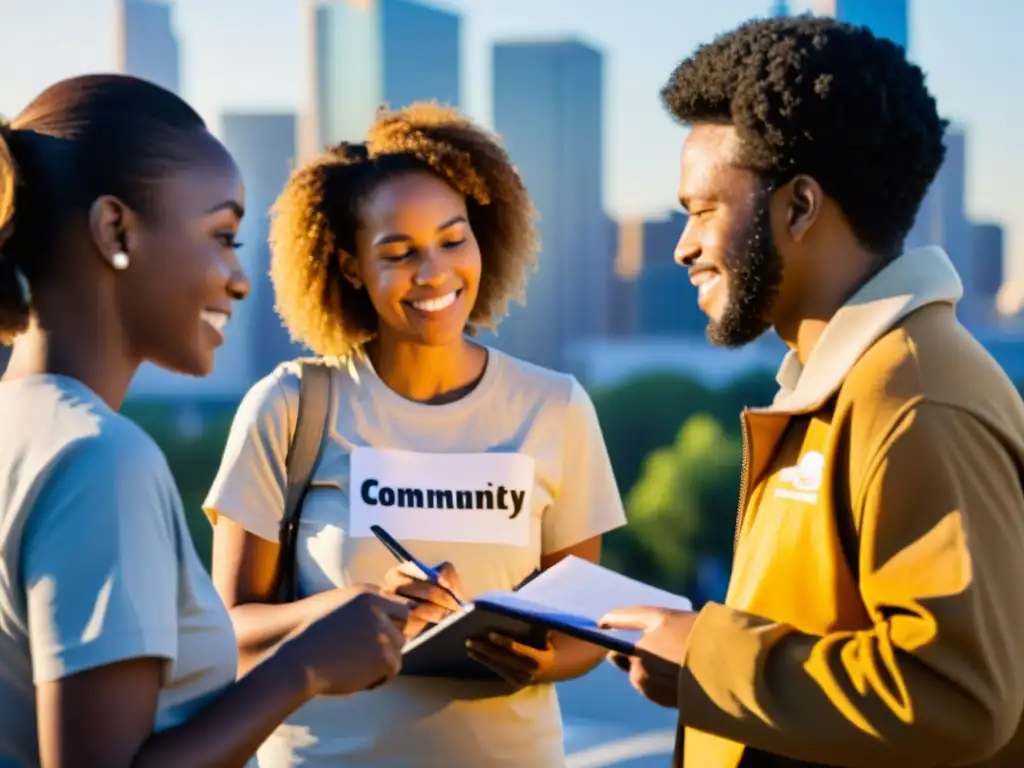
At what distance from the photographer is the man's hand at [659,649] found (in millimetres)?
1871

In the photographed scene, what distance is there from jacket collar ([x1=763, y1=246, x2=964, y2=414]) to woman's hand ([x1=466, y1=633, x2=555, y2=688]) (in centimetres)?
76

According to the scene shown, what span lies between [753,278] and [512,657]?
864 mm

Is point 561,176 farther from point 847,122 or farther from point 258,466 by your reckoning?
point 847,122

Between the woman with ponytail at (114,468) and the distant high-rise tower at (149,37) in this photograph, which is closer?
the woman with ponytail at (114,468)

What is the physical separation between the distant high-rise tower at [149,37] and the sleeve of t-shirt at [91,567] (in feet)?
204

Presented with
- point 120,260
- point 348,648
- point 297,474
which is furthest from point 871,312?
point 297,474

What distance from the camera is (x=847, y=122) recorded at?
1.92 m

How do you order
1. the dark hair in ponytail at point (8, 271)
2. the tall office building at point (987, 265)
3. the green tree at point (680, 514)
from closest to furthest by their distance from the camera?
1. the dark hair in ponytail at point (8, 271)
2. the green tree at point (680, 514)
3. the tall office building at point (987, 265)

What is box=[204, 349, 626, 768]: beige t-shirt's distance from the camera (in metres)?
2.60

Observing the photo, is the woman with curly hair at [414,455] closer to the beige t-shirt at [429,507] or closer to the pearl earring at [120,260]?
the beige t-shirt at [429,507]

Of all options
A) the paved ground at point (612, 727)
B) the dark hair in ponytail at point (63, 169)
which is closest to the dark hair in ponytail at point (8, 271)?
the dark hair in ponytail at point (63, 169)

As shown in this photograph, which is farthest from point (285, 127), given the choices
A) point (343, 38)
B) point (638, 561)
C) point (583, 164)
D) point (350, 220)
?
point (350, 220)

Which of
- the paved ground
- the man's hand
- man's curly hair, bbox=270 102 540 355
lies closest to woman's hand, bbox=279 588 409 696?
the man's hand

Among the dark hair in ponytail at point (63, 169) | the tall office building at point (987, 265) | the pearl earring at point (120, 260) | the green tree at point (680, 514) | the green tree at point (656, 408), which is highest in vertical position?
the dark hair in ponytail at point (63, 169)
